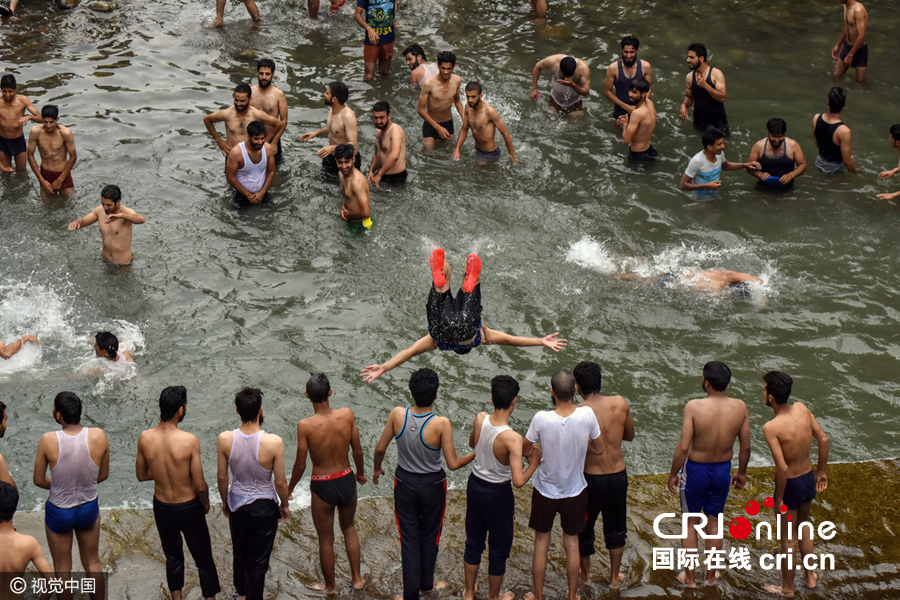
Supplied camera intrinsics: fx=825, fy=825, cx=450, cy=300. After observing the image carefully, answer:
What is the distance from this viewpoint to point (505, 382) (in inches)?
212

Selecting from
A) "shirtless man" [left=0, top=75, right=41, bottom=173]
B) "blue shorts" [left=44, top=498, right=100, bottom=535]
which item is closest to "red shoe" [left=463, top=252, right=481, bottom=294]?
"blue shorts" [left=44, top=498, right=100, bottom=535]

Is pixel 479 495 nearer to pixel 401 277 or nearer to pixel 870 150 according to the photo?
pixel 401 277

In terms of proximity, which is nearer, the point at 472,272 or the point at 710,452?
the point at 710,452

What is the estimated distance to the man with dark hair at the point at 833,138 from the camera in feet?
34.2

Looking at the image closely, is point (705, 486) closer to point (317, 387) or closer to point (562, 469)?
point (562, 469)

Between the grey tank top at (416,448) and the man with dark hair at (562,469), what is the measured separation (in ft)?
2.09

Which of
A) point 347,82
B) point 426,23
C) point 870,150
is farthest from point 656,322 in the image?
point 426,23

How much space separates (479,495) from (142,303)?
17.1 feet

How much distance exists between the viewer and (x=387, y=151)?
35.3ft

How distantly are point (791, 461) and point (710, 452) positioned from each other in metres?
0.56

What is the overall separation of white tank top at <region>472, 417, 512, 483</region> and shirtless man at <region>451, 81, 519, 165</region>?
246 inches

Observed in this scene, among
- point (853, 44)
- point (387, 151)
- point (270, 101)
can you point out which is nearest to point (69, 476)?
point (387, 151)

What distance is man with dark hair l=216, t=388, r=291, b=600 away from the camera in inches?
213

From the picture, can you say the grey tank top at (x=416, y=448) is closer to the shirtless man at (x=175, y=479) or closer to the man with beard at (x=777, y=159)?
the shirtless man at (x=175, y=479)
